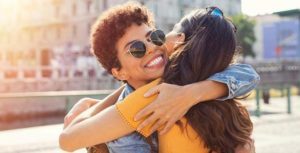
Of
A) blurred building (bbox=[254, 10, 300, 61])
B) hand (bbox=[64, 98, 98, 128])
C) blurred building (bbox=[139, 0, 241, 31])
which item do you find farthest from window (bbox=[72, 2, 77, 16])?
hand (bbox=[64, 98, 98, 128])

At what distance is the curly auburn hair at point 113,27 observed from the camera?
2111mm

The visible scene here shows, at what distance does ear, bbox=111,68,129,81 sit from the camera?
7.29 feet

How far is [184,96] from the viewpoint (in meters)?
1.93

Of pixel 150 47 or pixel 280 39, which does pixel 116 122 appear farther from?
pixel 280 39

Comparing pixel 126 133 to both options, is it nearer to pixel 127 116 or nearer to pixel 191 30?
pixel 127 116

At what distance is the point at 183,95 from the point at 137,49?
29 cm

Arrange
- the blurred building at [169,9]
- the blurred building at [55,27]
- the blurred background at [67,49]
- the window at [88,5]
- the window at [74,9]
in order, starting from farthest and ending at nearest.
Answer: the window at [74,9]
the blurred building at [169,9]
the window at [88,5]
the blurred building at [55,27]
the blurred background at [67,49]

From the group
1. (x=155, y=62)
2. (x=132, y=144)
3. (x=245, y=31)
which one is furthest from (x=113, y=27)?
(x=245, y=31)

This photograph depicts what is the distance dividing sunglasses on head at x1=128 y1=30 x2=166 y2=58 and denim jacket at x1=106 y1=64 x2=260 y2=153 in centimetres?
→ 27

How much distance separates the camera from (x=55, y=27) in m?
53.2

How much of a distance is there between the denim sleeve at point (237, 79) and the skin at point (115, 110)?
0.04 meters

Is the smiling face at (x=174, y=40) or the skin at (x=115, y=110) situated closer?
the skin at (x=115, y=110)

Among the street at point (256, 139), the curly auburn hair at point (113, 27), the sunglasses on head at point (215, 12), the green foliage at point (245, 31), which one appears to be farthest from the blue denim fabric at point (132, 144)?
the green foliage at point (245, 31)

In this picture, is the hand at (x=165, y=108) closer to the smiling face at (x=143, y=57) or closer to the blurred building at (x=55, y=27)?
the smiling face at (x=143, y=57)
